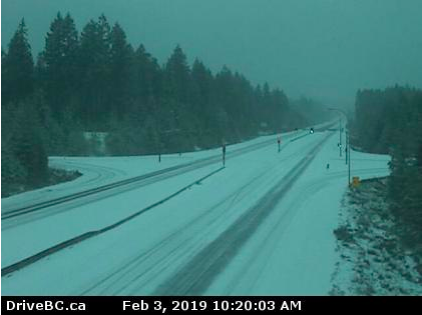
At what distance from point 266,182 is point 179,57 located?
205 feet

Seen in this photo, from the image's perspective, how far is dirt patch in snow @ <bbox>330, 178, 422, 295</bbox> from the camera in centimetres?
1493

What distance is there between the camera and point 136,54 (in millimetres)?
85625

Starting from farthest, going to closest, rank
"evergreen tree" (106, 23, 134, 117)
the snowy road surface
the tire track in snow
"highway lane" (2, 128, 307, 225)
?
"evergreen tree" (106, 23, 134, 117) → "highway lane" (2, 128, 307, 225) → the snowy road surface → the tire track in snow

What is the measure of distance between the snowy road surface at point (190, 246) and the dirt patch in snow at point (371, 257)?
0.48m

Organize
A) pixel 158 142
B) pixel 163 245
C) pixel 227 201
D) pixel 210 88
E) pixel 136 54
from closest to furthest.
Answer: pixel 163 245, pixel 227 201, pixel 158 142, pixel 136 54, pixel 210 88

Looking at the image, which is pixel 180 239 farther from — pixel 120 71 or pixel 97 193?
pixel 120 71

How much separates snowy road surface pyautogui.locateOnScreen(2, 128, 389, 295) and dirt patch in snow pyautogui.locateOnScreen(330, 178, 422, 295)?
1.59 feet
